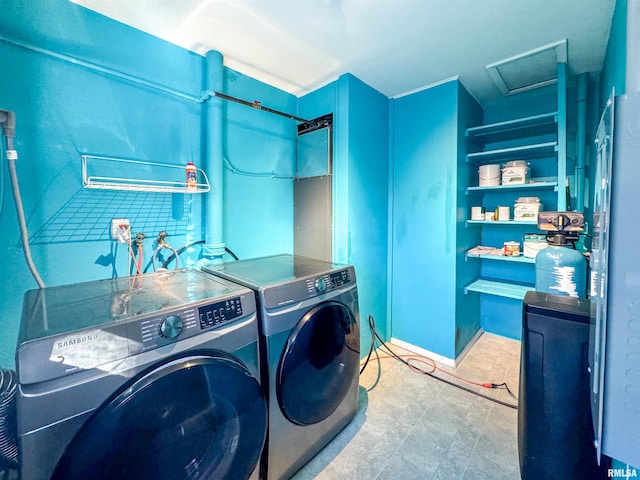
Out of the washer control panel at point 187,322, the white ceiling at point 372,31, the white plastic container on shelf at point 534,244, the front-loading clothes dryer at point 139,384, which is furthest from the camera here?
the white plastic container on shelf at point 534,244

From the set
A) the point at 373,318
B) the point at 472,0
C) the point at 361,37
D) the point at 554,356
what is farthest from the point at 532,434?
the point at 361,37

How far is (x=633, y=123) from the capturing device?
0.55 metres

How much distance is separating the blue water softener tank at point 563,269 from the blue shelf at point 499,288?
0.56 meters

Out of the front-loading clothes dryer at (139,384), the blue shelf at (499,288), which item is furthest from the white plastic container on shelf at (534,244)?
the front-loading clothes dryer at (139,384)

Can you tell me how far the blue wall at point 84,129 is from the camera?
4.09ft

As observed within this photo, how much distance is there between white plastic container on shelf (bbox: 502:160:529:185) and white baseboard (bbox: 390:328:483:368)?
142 centimetres

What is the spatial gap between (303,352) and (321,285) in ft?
0.97

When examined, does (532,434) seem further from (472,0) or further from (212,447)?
→ (472,0)

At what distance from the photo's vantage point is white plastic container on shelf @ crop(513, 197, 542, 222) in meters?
2.05

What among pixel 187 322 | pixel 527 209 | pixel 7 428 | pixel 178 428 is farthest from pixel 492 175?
pixel 7 428

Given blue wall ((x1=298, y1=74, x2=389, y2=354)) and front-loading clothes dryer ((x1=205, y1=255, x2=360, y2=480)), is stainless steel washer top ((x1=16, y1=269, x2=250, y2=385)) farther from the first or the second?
blue wall ((x1=298, y1=74, x2=389, y2=354))

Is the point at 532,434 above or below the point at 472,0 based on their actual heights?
below

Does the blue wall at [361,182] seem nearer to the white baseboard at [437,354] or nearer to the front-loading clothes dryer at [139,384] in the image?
the white baseboard at [437,354]

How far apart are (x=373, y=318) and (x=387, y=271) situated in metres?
0.45
